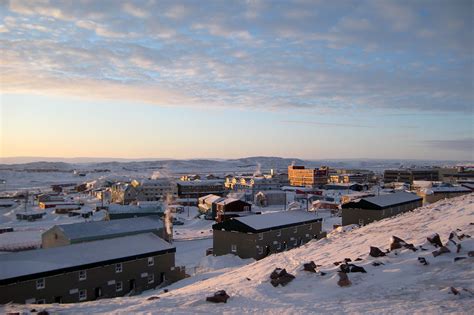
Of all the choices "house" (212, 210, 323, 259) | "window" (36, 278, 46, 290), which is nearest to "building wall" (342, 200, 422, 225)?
"house" (212, 210, 323, 259)

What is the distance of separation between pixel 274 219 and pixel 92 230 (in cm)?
1356

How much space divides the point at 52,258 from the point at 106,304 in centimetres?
988

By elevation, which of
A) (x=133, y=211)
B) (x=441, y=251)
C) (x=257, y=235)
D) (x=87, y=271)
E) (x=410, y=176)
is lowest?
(x=133, y=211)

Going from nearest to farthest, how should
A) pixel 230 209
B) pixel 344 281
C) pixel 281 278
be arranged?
pixel 344 281
pixel 281 278
pixel 230 209

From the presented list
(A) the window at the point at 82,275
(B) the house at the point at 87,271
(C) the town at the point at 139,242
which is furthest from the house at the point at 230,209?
(A) the window at the point at 82,275

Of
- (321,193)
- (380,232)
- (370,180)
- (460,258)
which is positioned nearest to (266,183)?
(321,193)

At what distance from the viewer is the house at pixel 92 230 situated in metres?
27.5

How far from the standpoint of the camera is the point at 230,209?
52062 millimetres

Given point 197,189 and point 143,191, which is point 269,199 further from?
point 143,191

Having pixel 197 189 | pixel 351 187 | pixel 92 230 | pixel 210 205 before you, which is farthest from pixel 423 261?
pixel 351 187

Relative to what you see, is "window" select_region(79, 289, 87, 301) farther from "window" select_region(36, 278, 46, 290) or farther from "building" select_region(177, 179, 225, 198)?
"building" select_region(177, 179, 225, 198)

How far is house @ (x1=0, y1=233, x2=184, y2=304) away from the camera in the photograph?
17.4m

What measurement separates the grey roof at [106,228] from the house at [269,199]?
37.2 metres

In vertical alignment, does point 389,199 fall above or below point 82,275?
above
